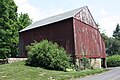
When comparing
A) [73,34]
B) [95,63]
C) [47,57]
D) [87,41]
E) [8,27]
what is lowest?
[95,63]

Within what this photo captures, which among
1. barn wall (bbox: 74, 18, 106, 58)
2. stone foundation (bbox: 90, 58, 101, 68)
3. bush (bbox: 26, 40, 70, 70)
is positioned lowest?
stone foundation (bbox: 90, 58, 101, 68)

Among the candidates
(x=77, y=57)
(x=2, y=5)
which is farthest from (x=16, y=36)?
(x=77, y=57)

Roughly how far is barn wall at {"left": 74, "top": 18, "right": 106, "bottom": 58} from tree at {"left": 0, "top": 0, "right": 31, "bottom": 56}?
15.3 meters

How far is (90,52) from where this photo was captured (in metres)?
41.0

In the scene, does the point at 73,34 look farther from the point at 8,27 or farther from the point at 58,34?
the point at 8,27

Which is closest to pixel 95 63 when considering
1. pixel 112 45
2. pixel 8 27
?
pixel 8 27

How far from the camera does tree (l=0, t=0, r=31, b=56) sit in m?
47.9

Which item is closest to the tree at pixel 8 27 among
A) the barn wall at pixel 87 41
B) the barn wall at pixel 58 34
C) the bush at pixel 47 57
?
the barn wall at pixel 58 34

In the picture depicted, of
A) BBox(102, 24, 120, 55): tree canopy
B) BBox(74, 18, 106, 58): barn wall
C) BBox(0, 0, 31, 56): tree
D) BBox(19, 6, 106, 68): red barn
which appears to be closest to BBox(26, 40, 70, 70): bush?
BBox(19, 6, 106, 68): red barn

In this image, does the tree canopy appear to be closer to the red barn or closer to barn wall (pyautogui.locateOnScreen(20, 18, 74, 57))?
the red barn

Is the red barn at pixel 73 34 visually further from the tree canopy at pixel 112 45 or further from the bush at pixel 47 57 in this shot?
the tree canopy at pixel 112 45

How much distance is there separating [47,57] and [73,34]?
22.6ft

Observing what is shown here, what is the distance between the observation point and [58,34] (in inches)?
1492

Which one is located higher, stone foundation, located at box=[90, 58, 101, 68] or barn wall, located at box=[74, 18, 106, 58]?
barn wall, located at box=[74, 18, 106, 58]
